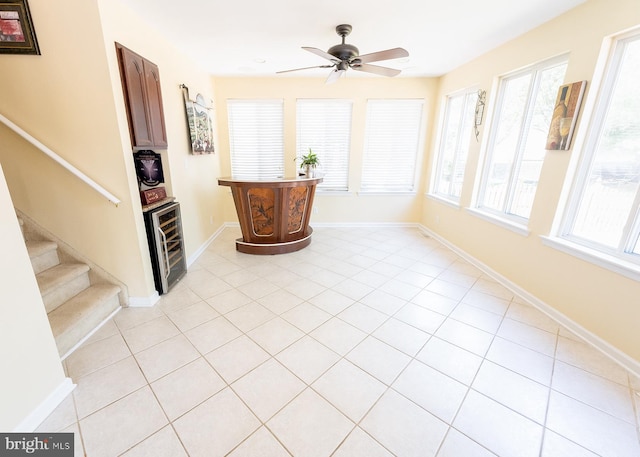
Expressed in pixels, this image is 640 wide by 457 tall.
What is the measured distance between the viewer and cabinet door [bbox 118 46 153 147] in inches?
83.1

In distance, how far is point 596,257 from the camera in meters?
2.06

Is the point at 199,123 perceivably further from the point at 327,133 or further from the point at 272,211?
the point at 327,133

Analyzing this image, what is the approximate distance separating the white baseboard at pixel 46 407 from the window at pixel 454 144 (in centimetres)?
460

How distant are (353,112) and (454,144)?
178 centimetres

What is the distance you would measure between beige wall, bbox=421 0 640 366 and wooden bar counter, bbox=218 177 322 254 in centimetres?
241

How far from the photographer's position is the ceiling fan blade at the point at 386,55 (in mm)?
2198

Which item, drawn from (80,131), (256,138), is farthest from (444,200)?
(80,131)

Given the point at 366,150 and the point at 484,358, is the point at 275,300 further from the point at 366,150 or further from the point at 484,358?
the point at 366,150

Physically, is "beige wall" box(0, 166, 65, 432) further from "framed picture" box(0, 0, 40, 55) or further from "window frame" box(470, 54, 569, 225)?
"window frame" box(470, 54, 569, 225)

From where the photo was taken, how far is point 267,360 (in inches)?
74.2

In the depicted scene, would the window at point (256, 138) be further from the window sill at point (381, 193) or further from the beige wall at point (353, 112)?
the window sill at point (381, 193)

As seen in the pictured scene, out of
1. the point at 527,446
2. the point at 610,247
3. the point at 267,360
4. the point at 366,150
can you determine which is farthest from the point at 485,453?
the point at 366,150

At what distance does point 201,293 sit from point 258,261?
0.95 meters

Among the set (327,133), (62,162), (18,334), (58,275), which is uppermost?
(327,133)
